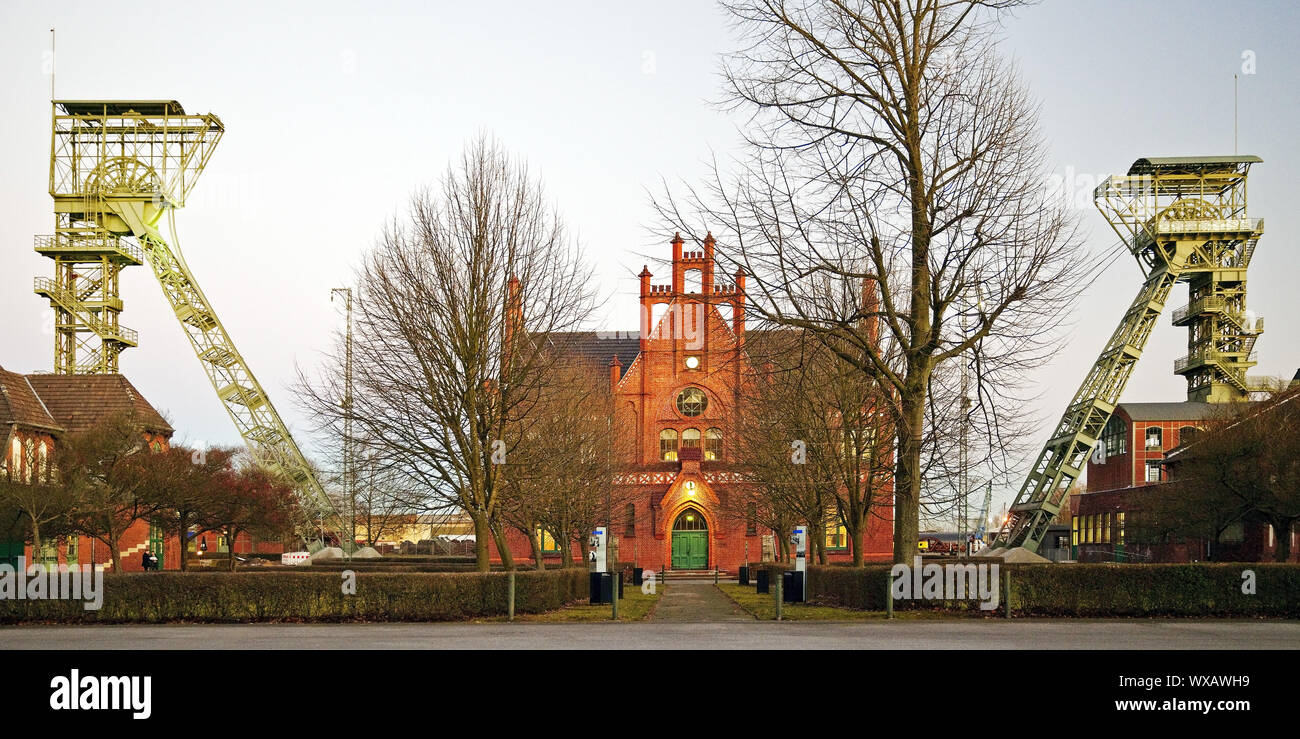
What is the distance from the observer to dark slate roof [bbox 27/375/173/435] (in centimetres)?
4753

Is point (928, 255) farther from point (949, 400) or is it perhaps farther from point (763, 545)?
point (763, 545)

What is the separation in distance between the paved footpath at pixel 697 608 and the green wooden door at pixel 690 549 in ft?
63.8

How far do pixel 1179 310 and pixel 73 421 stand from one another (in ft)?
195

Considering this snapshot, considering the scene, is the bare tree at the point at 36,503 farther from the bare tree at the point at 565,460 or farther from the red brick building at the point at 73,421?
the bare tree at the point at 565,460

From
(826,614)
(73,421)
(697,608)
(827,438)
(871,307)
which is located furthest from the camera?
(73,421)

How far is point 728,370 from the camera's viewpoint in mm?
55312

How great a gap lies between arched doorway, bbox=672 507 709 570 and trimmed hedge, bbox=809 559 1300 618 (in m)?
37.7

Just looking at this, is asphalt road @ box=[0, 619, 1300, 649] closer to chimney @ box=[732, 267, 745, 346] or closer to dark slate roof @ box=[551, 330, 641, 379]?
chimney @ box=[732, 267, 745, 346]

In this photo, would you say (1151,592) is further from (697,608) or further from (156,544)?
(156,544)

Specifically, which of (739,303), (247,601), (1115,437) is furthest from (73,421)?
(1115,437)

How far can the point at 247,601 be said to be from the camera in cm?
2112

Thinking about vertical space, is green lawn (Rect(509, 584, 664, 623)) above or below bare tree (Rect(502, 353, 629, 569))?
below

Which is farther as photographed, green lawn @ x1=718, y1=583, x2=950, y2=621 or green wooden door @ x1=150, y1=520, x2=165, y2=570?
green wooden door @ x1=150, y1=520, x2=165, y2=570

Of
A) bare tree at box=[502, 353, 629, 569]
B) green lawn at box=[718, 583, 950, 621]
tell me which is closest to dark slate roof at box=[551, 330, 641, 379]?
bare tree at box=[502, 353, 629, 569]
